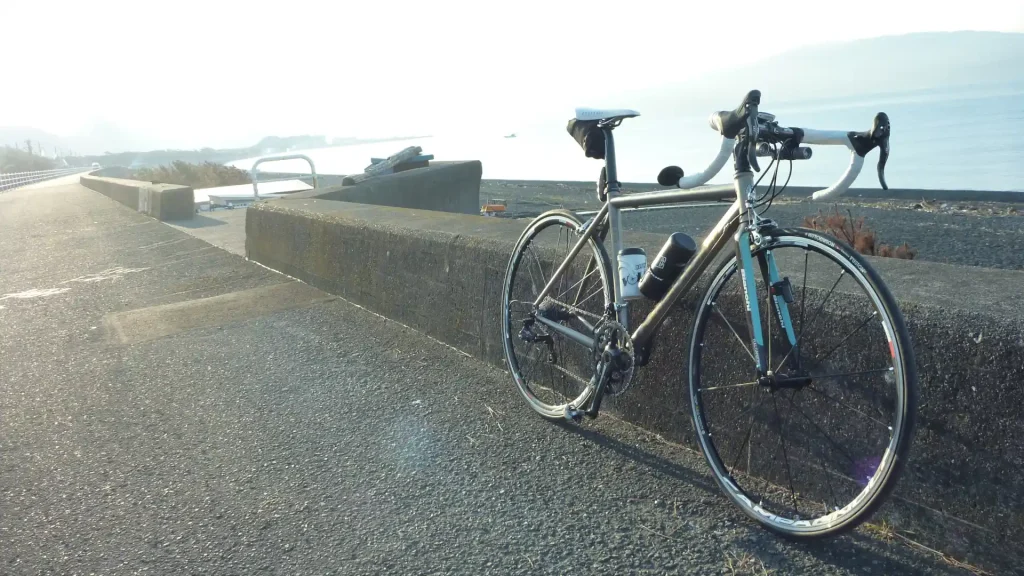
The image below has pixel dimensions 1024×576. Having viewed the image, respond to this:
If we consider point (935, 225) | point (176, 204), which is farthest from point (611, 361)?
point (176, 204)

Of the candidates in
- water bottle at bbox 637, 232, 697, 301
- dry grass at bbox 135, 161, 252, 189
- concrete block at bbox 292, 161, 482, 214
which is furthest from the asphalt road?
dry grass at bbox 135, 161, 252, 189

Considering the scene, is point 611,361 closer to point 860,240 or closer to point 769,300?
point 769,300

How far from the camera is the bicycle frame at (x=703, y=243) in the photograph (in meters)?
2.75

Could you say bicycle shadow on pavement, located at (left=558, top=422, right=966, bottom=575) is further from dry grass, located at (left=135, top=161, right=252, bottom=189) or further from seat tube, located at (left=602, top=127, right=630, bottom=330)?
dry grass, located at (left=135, top=161, right=252, bottom=189)

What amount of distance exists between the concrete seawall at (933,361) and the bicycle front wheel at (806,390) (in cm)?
15

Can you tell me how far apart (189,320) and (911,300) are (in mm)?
5812

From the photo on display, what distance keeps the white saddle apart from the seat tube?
0.29ft

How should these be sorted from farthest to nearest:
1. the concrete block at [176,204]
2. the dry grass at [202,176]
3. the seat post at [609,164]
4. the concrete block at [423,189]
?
the dry grass at [202,176] → the concrete block at [176,204] → the concrete block at [423,189] → the seat post at [609,164]

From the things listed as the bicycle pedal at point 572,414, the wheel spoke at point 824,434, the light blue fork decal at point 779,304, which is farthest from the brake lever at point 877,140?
the bicycle pedal at point 572,414

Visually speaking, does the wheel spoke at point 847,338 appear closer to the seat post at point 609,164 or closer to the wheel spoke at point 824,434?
the wheel spoke at point 824,434

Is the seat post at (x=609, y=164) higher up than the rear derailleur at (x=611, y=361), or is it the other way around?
the seat post at (x=609, y=164)

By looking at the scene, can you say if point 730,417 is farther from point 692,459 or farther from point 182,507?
point 182,507

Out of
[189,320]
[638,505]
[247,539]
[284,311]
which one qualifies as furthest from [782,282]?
[189,320]

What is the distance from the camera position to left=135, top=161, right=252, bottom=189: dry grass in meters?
37.7
